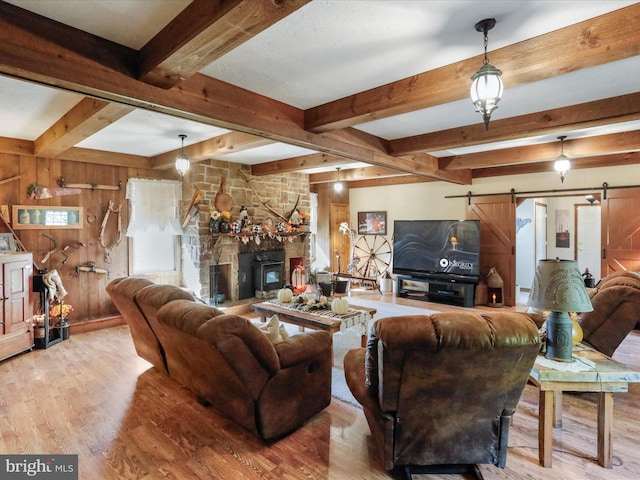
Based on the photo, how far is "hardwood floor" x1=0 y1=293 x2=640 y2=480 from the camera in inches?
82.7

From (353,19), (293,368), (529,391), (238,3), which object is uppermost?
(353,19)

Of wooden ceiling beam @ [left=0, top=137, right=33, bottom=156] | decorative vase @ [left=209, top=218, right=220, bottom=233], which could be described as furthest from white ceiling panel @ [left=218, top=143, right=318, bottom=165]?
wooden ceiling beam @ [left=0, top=137, right=33, bottom=156]

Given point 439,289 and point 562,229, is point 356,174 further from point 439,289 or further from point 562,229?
point 562,229

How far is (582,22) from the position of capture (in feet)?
6.05

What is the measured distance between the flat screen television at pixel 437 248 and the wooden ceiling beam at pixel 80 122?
17.9ft

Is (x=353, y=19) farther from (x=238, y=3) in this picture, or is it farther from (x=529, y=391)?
(x=529, y=391)

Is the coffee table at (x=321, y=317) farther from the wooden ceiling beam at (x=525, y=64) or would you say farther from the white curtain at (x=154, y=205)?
the white curtain at (x=154, y=205)

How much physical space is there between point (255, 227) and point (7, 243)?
3.21m

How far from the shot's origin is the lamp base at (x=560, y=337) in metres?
2.23

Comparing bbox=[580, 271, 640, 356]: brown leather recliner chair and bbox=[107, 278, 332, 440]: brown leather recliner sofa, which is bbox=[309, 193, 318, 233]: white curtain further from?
bbox=[580, 271, 640, 356]: brown leather recliner chair

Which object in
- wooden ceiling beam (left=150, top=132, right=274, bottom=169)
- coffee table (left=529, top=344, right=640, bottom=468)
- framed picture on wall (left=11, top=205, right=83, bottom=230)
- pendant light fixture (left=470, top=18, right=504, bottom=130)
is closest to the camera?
pendant light fixture (left=470, top=18, right=504, bottom=130)

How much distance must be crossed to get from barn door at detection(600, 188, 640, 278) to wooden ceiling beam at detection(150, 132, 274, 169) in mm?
5399

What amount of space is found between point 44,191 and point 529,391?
6035 mm

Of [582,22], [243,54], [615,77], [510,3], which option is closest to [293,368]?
[243,54]
